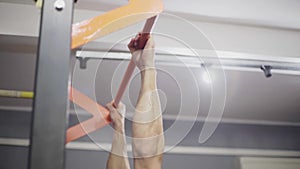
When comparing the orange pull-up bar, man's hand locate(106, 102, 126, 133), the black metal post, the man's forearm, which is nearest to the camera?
the black metal post

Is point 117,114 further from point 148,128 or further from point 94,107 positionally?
point 148,128

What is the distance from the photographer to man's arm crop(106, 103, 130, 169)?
117 centimetres

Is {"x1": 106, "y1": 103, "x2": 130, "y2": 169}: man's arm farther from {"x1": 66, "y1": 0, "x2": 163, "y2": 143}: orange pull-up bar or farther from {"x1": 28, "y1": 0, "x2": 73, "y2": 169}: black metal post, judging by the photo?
{"x1": 28, "y1": 0, "x2": 73, "y2": 169}: black metal post

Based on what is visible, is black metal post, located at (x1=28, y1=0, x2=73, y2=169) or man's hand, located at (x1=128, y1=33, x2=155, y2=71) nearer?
black metal post, located at (x1=28, y1=0, x2=73, y2=169)

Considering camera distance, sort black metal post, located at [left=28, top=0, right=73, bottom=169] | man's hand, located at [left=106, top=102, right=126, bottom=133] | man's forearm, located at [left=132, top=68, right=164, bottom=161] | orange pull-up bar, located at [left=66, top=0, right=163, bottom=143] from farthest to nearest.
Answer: man's hand, located at [left=106, top=102, right=126, bottom=133] → man's forearm, located at [left=132, top=68, right=164, bottom=161] → orange pull-up bar, located at [left=66, top=0, right=163, bottom=143] → black metal post, located at [left=28, top=0, right=73, bottom=169]

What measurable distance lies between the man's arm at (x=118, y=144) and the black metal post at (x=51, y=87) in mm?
671

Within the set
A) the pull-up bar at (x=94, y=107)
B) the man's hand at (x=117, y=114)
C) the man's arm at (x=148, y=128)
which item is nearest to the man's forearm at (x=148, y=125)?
the man's arm at (x=148, y=128)

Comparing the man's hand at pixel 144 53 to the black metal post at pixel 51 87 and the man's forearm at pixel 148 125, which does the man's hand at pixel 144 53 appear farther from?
the black metal post at pixel 51 87

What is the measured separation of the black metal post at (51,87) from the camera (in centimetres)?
46

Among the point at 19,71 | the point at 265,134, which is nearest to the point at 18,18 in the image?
Answer: the point at 19,71

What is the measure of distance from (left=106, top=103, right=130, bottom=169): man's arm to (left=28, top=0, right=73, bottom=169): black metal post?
2.20ft

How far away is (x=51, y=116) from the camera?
47cm

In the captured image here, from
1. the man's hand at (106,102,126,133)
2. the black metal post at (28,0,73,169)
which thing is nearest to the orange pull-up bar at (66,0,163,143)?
the black metal post at (28,0,73,169)

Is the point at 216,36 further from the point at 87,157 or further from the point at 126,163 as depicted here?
the point at 87,157
